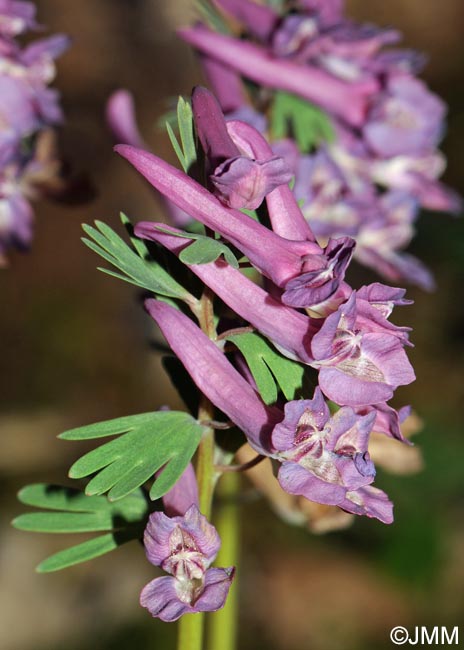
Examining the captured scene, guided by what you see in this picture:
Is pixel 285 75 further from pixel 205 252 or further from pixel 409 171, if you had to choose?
pixel 205 252

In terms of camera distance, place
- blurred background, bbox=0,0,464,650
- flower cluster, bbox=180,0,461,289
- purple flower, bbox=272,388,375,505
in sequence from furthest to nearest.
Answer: blurred background, bbox=0,0,464,650 < flower cluster, bbox=180,0,461,289 < purple flower, bbox=272,388,375,505

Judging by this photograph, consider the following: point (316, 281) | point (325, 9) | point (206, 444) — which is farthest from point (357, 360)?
point (325, 9)

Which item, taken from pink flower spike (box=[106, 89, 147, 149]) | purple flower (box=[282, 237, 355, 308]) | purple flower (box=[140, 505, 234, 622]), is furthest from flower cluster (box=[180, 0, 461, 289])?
purple flower (box=[140, 505, 234, 622])

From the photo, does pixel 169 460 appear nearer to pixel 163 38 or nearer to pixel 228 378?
pixel 228 378

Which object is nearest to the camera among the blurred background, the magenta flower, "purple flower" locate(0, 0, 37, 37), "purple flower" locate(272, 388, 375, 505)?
"purple flower" locate(272, 388, 375, 505)

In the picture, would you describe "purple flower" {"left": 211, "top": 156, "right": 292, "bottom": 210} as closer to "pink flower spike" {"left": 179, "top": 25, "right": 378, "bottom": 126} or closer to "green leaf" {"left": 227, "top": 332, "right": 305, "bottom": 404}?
"green leaf" {"left": 227, "top": 332, "right": 305, "bottom": 404}

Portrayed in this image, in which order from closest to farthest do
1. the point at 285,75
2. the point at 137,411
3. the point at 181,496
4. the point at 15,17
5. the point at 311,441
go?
1. the point at 311,441
2. the point at 181,496
3. the point at 15,17
4. the point at 285,75
5. the point at 137,411
